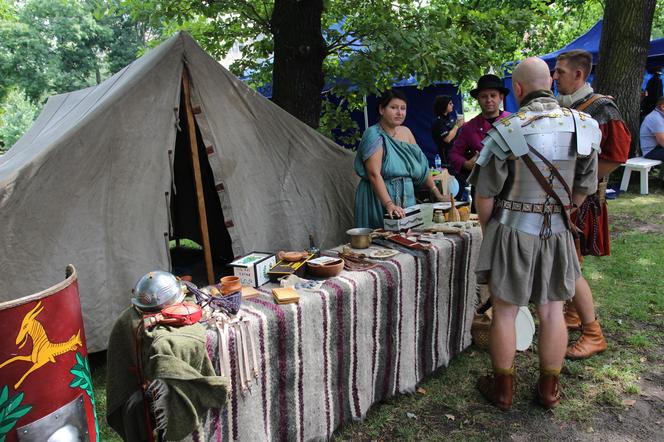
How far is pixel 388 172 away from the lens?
285 cm

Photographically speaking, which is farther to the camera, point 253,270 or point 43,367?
point 253,270

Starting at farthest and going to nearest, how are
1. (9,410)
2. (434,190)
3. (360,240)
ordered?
(434,190) → (360,240) → (9,410)

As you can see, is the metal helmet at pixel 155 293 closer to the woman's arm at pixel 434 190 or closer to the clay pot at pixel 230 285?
the clay pot at pixel 230 285

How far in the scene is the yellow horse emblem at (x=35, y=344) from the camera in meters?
1.33

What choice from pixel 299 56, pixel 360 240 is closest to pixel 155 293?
pixel 360 240

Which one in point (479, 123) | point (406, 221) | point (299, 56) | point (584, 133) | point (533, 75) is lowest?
point (406, 221)

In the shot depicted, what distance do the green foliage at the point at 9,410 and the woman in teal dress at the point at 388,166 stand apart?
1919mm

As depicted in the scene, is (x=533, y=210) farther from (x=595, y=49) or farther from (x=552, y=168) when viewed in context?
(x=595, y=49)

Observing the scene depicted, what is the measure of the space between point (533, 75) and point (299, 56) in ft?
7.69

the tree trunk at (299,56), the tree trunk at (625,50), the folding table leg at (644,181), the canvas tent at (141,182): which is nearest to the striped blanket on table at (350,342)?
the canvas tent at (141,182)

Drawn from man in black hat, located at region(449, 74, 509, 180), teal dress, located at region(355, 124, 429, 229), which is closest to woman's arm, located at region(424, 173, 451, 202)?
teal dress, located at region(355, 124, 429, 229)

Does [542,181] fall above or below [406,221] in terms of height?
above

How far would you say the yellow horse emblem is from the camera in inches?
52.5

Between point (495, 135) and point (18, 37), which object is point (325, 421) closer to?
point (495, 135)
